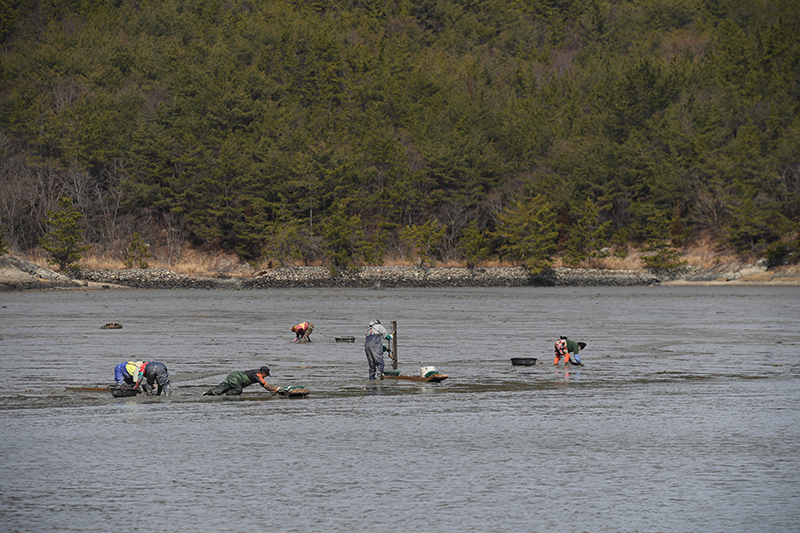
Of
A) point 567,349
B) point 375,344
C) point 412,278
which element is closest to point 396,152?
point 412,278

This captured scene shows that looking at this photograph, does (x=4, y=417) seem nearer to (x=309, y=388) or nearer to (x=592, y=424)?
(x=309, y=388)

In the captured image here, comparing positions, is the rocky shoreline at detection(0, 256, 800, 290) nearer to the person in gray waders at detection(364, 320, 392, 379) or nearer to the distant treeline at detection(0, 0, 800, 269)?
the distant treeline at detection(0, 0, 800, 269)

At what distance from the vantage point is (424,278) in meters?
101

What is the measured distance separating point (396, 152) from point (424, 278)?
738 inches

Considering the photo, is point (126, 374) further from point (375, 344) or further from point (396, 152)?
point (396, 152)

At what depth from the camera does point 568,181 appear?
355 ft

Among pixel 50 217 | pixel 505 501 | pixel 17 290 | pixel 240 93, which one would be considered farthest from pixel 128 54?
pixel 505 501

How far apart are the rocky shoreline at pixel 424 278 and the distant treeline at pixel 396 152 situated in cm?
218

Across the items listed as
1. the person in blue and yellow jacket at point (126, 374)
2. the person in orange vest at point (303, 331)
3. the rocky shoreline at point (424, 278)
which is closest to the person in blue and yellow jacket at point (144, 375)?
the person in blue and yellow jacket at point (126, 374)

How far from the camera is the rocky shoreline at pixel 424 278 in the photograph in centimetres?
9575

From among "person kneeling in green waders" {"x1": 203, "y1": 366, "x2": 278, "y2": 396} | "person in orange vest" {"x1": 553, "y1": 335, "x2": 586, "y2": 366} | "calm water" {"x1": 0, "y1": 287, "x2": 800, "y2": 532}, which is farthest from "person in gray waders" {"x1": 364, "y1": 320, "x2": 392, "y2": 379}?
"person in orange vest" {"x1": 553, "y1": 335, "x2": 586, "y2": 366}

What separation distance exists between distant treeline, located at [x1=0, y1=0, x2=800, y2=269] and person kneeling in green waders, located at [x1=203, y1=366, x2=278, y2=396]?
255ft

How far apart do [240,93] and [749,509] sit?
108713mm

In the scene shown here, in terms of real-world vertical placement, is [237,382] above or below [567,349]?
below
